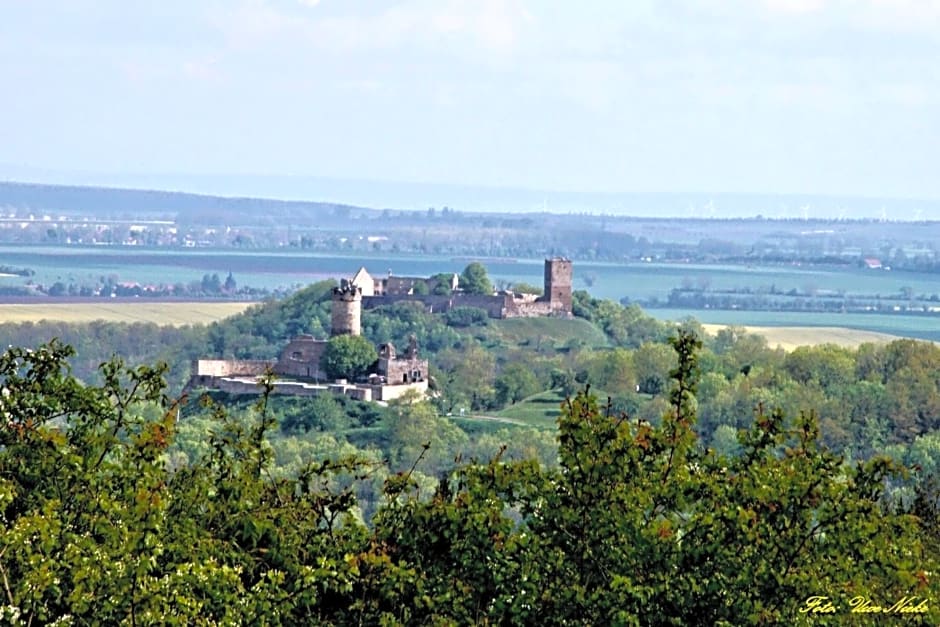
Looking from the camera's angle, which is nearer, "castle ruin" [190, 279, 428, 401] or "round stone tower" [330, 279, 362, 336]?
"castle ruin" [190, 279, 428, 401]

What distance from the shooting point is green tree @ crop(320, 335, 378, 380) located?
289ft

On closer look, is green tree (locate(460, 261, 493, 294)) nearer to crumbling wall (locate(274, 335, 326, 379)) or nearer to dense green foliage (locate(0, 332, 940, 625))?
crumbling wall (locate(274, 335, 326, 379))

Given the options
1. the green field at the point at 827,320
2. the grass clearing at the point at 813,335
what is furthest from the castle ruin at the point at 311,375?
the green field at the point at 827,320

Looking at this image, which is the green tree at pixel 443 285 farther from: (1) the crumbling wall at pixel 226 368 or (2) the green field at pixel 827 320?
(2) the green field at pixel 827 320

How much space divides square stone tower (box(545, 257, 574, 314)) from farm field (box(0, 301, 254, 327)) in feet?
113

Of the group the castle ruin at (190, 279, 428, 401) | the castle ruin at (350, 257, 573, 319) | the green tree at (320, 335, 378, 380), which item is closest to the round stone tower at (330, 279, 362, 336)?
the castle ruin at (190, 279, 428, 401)

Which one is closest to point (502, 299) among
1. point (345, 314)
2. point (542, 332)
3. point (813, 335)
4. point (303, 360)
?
point (542, 332)

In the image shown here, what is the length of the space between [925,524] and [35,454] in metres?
9.01

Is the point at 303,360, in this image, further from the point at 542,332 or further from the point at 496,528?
the point at 496,528

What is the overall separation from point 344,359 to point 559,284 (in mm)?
32082

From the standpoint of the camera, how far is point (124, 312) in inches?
6526

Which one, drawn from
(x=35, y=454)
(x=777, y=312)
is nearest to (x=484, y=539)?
(x=35, y=454)

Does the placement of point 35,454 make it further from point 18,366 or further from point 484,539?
point 484,539

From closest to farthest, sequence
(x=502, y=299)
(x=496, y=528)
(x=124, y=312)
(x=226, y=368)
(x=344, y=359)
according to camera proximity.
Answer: (x=496, y=528) → (x=344, y=359) → (x=226, y=368) → (x=502, y=299) → (x=124, y=312)
